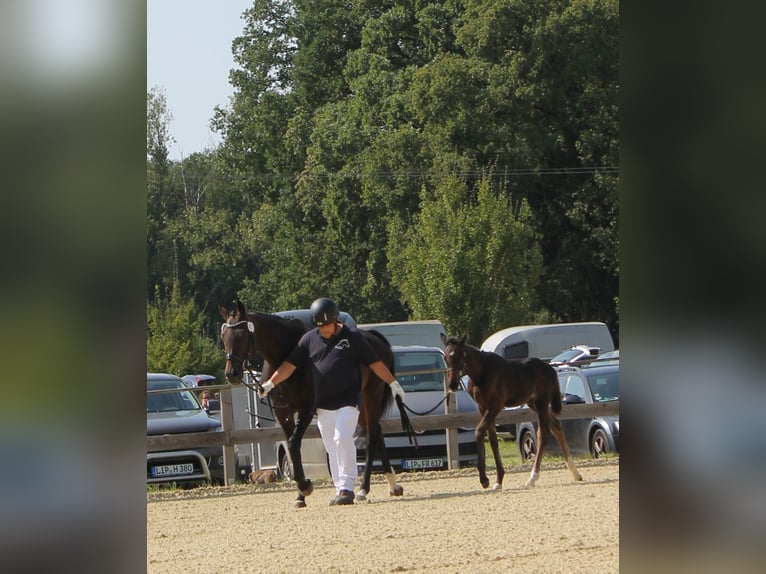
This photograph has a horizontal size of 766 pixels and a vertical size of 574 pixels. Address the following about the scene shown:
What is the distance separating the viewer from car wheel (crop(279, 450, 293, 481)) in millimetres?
18125

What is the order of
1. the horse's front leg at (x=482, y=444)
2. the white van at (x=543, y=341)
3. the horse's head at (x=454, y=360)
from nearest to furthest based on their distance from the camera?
the horse's front leg at (x=482, y=444), the horse's head at (x=454, y=360), the white van at (x=543, y=341)

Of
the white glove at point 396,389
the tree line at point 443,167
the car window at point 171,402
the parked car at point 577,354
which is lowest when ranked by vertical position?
the car window at point 171,402

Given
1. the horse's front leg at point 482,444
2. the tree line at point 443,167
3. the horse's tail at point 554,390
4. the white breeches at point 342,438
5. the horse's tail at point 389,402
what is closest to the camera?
the white breeches at point 342,438

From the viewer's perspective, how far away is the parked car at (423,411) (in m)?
18.2

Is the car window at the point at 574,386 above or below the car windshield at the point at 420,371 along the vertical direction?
below

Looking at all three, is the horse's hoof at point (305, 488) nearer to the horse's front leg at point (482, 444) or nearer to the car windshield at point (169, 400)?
the horse's front leg at point (482, 444)

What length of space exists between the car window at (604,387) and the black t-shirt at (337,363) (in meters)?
6.69

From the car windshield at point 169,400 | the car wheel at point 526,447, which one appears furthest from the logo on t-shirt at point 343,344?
the car wheel at point 526,447

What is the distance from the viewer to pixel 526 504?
40.3ft

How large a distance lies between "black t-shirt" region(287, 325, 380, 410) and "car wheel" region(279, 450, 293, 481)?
16.9ft

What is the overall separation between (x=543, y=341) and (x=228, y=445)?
1268cm

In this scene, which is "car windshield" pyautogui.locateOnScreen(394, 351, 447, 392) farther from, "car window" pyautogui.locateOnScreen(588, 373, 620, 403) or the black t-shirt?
the black t-shirt

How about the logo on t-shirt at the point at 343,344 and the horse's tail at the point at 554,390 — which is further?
the horse's tail at the point at 554,390

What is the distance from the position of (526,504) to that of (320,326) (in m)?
2.73
